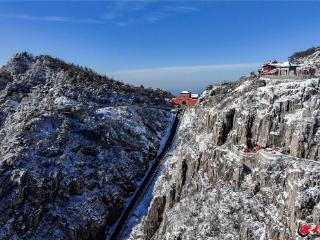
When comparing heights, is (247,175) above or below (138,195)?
above

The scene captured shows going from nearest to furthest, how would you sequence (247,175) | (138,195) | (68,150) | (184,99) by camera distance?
(247,175) < (138,195) < (68,150) < (184,99)

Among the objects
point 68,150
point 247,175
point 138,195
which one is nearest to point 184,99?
point 138,195

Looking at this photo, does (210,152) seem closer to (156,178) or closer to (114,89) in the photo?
(156,178)

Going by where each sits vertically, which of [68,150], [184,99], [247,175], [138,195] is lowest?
[138,195]

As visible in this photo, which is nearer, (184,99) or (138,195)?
(138,195)

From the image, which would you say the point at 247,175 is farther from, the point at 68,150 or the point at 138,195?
the point at 68,150

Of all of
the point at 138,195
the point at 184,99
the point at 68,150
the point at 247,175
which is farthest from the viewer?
the point at 184,99

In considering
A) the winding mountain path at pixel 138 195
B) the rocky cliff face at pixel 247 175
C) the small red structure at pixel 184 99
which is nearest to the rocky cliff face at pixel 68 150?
the winding mountain path at pixel 138 195

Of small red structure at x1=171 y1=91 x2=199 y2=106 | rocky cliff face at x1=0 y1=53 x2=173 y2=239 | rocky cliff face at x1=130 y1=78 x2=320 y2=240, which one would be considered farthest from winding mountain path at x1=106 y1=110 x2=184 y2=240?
small red structure at x1=171 y1=91 x2=199 y2=106
